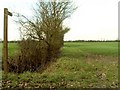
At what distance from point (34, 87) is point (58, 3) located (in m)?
15.7

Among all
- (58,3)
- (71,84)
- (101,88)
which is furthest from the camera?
(58,3)

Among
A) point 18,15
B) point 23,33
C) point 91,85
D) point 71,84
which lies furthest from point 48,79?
point 18,15

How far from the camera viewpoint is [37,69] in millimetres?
17844

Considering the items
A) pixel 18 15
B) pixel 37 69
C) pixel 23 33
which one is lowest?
pixel 37 69

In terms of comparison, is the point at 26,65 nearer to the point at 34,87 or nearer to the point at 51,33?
the point at 51,33

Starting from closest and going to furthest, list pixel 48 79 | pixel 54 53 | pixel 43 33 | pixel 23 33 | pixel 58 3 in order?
pixel 48 79
pixel 23 33
pixel 43 33
pixel 54 53
pixel 58 3

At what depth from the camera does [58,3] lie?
2555cm

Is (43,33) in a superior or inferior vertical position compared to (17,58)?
superior

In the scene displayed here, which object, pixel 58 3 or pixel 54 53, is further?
pixel 58 3

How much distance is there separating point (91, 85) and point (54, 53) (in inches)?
467

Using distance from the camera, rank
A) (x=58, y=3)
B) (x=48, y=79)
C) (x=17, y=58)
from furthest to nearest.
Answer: (x=58, y=3) → (x=17, y=58) → (x=48, y=79)

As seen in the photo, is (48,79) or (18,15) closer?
(48,79)

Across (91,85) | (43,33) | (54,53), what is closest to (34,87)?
(91,85)

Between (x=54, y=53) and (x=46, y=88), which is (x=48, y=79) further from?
(x=54, y=53)
